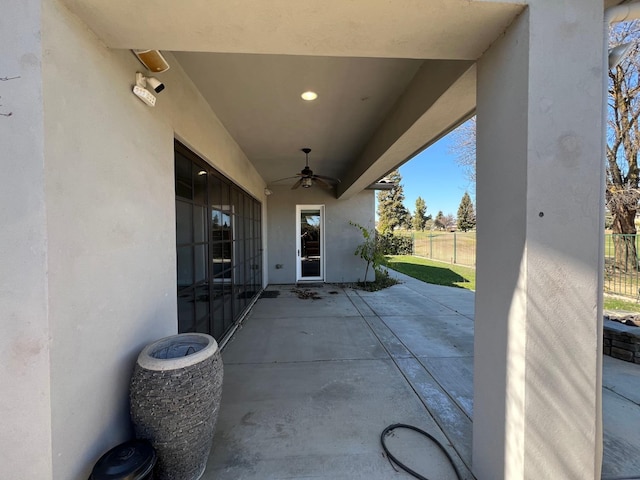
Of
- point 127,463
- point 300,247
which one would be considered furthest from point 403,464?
point 300,247

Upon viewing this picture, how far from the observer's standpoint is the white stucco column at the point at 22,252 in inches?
44.8

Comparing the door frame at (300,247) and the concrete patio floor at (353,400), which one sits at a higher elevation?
the door frame at (300,247)

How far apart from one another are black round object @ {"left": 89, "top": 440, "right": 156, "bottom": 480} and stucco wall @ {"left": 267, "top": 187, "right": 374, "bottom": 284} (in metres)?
6.87

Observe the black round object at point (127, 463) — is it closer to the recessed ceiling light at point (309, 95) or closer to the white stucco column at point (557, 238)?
the white stucco column at point (557, 238)

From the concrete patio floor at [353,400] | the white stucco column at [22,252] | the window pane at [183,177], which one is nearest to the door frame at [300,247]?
the concrete patio floor at [353,400]

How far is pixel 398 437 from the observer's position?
2.05m

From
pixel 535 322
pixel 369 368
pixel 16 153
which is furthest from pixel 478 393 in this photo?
pixel 16 153

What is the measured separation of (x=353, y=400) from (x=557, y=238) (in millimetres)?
2054

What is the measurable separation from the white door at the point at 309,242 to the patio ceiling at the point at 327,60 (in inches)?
135

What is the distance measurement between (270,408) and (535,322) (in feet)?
6.93

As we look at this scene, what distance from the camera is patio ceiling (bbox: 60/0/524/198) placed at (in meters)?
1.36

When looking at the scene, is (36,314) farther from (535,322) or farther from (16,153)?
(535,322)

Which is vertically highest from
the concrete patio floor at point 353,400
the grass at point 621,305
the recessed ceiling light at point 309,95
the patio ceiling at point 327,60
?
the recessed ceiling light at point 309,95

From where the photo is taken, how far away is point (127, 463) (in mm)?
1248
